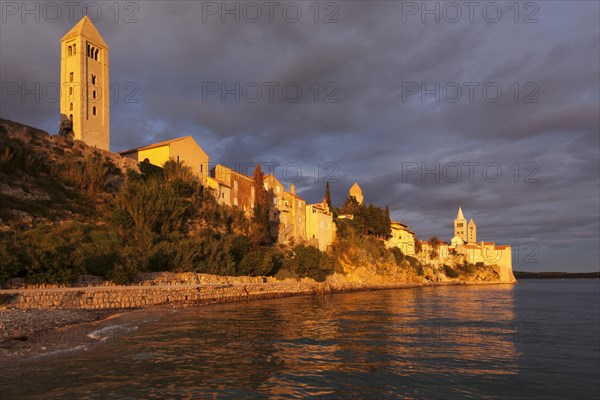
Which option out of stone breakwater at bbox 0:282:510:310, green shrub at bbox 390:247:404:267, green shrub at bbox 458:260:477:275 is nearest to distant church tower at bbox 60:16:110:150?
stone breakwater at bbox 0:282:510:310

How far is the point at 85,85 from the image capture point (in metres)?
43.9

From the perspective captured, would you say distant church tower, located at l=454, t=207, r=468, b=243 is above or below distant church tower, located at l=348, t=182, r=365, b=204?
below

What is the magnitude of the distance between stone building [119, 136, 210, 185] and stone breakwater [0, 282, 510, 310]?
17.9 meters

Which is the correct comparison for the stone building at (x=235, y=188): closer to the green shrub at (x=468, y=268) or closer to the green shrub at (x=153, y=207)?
the green shrub at (x=153, y=207)

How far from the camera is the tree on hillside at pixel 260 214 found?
43903mm

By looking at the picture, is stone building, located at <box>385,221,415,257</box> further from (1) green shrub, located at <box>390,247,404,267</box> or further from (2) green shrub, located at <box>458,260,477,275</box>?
(2) green shrub, located at <box>458,260,477,275</box>

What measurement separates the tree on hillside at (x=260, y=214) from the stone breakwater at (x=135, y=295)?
691 cm

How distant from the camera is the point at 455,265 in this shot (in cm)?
10244

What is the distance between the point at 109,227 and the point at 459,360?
27.6m

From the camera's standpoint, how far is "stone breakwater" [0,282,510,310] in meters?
18.5

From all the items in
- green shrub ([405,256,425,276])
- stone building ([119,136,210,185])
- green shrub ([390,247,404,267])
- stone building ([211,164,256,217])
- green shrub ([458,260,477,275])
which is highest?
stone building ([119,136,210,185])

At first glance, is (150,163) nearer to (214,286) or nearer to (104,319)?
(214,286)

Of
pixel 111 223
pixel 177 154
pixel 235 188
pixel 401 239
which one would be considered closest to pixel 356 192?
pixel 401 239

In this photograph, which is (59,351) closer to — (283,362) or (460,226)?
(283,362)
